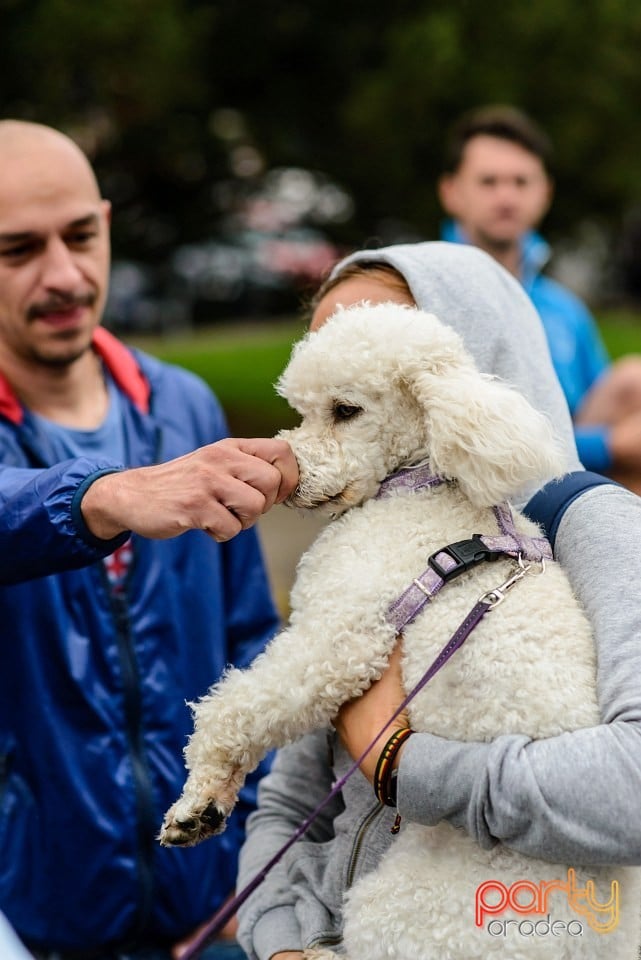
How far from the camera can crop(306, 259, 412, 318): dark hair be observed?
209 cm

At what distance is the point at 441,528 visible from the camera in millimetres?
1777

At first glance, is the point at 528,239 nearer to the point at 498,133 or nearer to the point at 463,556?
the point at 498,133

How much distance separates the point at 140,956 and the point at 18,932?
0.90ft

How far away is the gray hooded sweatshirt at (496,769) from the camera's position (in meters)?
1.50

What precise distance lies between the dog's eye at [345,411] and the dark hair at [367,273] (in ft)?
1.00

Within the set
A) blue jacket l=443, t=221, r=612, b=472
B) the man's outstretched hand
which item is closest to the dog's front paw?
the man's outstretched hand

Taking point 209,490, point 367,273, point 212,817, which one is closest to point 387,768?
point 212,817

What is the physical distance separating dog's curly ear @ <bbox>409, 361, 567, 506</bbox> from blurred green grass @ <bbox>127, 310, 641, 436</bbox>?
9124 millimetres

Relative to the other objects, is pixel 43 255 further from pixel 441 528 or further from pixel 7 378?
pixel 441 528

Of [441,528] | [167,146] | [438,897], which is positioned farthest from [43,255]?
[167,146]

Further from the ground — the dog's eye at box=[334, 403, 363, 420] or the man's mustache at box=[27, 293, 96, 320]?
the man's mustache at box=[27, 293, 96, 320]

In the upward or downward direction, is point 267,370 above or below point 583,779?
above

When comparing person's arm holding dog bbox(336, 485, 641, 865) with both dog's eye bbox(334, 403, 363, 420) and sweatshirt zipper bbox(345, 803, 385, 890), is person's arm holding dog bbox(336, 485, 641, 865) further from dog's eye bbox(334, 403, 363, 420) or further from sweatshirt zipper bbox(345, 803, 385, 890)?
dog's eye bbox(334, 403, 363, 420)

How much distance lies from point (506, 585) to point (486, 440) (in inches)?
8.7
